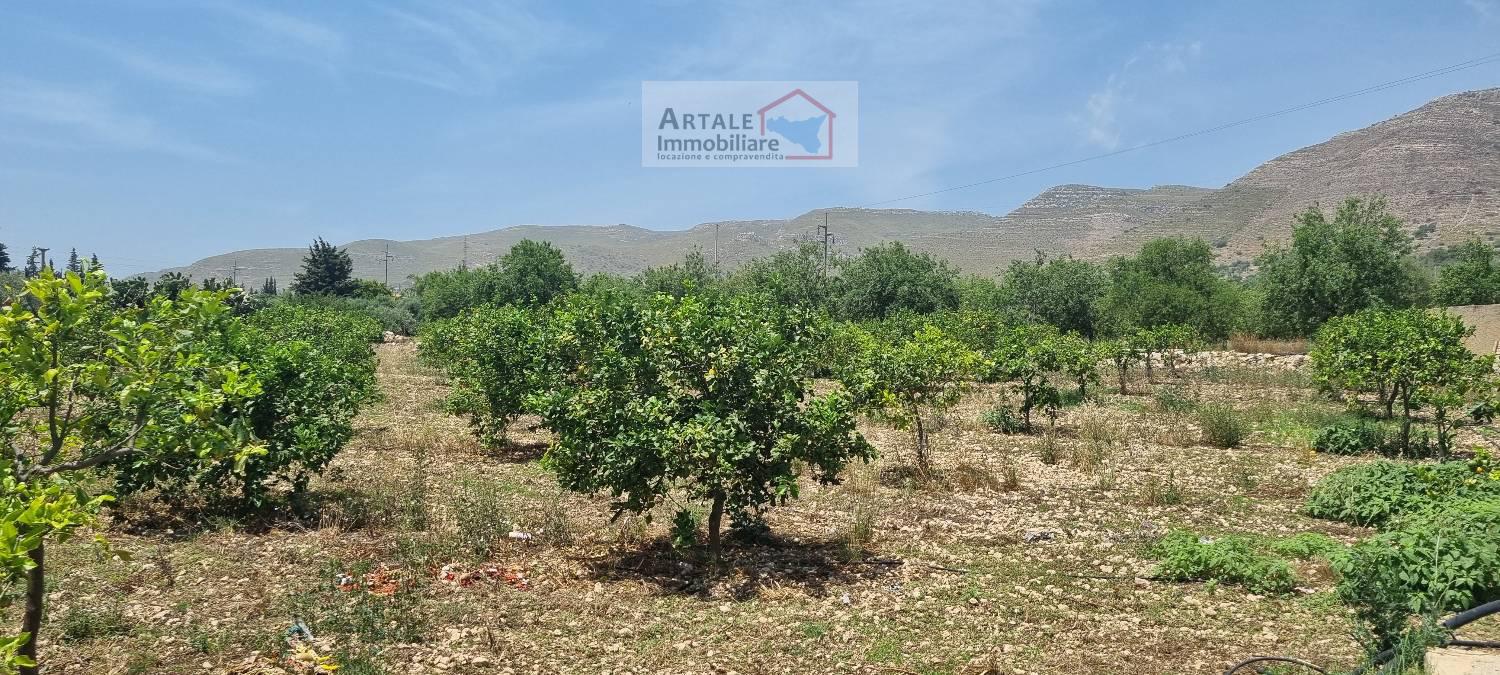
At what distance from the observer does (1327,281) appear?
30047 mm

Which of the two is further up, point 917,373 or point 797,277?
point 797,277

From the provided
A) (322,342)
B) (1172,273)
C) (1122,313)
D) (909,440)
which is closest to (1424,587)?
(909,440)

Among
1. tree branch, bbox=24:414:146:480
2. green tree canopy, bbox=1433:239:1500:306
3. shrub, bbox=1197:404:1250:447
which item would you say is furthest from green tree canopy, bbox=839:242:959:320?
tree branch, bbox=24:414:146:480

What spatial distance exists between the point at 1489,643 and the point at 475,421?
12.2m

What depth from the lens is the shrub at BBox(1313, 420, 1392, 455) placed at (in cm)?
1213

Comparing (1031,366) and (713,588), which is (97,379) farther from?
(1031,366)

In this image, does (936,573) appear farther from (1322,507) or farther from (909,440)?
(909,440)

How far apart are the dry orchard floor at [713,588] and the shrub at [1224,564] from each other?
166 millimetres

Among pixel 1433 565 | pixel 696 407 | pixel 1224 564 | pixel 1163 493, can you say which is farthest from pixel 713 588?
pixel 1163 493

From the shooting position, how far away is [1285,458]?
1189 cm

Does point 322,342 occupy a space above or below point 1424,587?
above

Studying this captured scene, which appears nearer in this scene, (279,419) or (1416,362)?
(279,419)

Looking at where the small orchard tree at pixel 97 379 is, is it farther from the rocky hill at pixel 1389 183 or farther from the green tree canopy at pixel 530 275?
the rocky hill at pixel 1389 183

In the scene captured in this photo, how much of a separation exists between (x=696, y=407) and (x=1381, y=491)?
7.63 m
